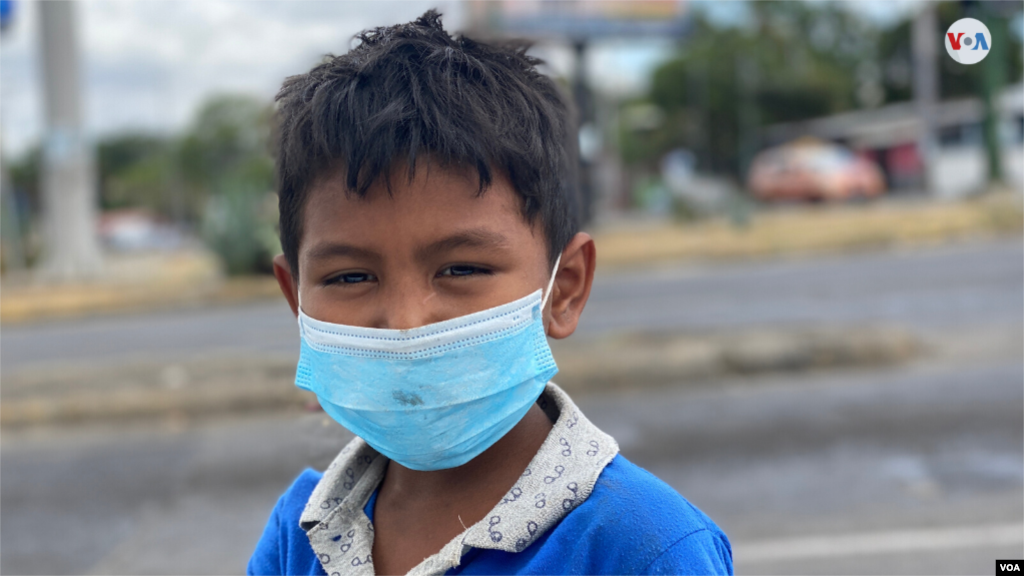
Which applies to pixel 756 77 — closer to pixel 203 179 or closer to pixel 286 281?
pixel 203 179

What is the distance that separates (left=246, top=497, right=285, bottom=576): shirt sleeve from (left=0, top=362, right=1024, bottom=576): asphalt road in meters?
2.59

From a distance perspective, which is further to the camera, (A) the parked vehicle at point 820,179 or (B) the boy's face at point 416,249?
Answer: (A) the parked vehicle at point 820,179

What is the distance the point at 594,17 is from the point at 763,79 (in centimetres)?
2214

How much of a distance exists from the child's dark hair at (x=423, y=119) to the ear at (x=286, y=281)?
9cm

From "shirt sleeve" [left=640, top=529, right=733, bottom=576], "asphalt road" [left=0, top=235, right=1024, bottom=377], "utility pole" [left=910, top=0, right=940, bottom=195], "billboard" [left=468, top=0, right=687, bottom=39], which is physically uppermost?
"billboard" [left=468, top=0, right=687, bottom=39]

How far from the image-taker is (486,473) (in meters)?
1.35

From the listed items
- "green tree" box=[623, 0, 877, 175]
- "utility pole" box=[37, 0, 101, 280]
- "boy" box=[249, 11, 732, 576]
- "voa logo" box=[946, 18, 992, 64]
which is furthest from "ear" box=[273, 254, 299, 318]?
"green tree" box=[623, 0, 877, 175]

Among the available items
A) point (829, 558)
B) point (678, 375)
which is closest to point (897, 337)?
point (678, 375)

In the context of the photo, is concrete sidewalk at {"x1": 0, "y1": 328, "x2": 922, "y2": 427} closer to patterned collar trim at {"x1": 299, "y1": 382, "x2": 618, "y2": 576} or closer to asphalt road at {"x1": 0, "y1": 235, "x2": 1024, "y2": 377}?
asphalt road at {"x1": 0, "y1": 235, "x2": 1024, "y2": 377}

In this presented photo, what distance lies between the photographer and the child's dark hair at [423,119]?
47.7 inches

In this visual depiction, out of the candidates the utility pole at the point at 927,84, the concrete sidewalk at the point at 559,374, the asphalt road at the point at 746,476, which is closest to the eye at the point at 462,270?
the asphalt road at the point at 746,476

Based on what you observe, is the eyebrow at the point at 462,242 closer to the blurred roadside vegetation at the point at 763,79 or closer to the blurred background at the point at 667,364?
the blurred background at the point at 667,364

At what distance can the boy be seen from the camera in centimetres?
118

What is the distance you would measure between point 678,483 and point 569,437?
3.39 m
